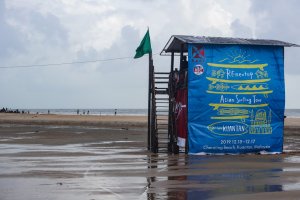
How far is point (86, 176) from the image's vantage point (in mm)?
12406

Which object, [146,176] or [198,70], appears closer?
[146,176]

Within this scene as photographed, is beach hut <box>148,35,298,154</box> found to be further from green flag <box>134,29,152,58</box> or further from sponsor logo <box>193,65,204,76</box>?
green flag <box>134,29,152,58</box>

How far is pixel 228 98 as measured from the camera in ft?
60.7

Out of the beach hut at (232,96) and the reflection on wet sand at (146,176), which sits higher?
the beach hut at (232,96)

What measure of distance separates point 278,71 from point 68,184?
10.4 meters

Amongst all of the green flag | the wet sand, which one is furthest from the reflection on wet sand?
the green flag

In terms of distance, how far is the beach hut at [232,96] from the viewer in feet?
60.5

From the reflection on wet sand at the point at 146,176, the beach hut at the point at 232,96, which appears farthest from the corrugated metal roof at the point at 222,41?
the reflection on wet sand at the point at 146,176

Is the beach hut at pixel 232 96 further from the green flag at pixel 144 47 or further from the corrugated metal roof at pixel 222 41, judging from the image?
the green flag at pixel 144 47

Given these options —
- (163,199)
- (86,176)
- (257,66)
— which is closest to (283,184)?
(163,199)

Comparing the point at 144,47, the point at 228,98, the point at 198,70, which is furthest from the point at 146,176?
the point at 144,47

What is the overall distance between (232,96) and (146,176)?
707 cm

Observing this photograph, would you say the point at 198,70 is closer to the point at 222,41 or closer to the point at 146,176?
the point at 222,41

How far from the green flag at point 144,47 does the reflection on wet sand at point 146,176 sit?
14.6 feet
